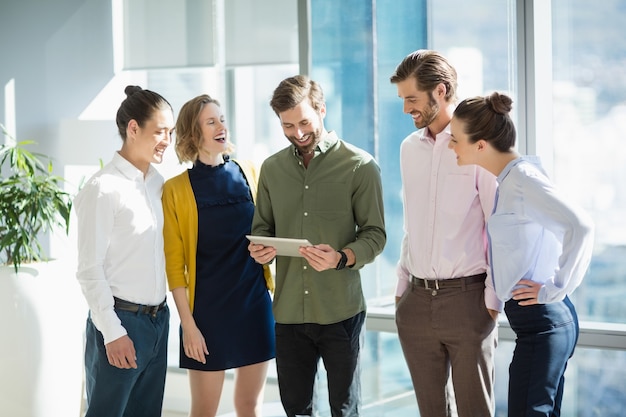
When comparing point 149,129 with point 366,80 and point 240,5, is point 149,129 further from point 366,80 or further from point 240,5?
point 240,5

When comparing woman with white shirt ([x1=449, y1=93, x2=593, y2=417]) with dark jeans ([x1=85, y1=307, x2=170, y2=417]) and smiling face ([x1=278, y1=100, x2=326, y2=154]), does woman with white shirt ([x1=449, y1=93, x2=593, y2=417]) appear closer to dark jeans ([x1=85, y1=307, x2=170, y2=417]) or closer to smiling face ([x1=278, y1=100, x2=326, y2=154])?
smiling face ([x1=278, y1=100, x2=326, y2=154])

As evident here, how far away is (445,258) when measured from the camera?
2846 mm

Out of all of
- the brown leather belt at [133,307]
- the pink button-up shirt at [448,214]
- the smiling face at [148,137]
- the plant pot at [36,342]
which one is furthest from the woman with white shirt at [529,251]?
the plant pot at [36,342]

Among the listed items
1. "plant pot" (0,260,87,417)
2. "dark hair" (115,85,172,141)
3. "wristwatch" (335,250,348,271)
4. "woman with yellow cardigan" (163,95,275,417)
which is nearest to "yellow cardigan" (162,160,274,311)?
"woman with yellow cardigan" (163,95,275,417)

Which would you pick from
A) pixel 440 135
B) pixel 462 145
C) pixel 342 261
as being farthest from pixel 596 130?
pixel 342 261

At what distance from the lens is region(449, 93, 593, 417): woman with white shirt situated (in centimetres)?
249

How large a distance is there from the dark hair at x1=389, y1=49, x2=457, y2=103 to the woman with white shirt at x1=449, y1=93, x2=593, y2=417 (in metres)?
0.20

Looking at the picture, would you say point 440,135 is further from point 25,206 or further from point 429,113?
point 25,206

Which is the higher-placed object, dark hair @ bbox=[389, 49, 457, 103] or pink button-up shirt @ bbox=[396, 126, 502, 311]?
dark hair @ bbox=[389, 49, 457, 103]

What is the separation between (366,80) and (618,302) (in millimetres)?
1613

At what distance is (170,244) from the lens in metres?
3.10

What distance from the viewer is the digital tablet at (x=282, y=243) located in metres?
2.71

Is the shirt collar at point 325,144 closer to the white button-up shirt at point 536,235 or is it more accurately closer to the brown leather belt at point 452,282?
the brown leather belt at point 452,282

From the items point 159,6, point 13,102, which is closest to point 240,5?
point 159,6
